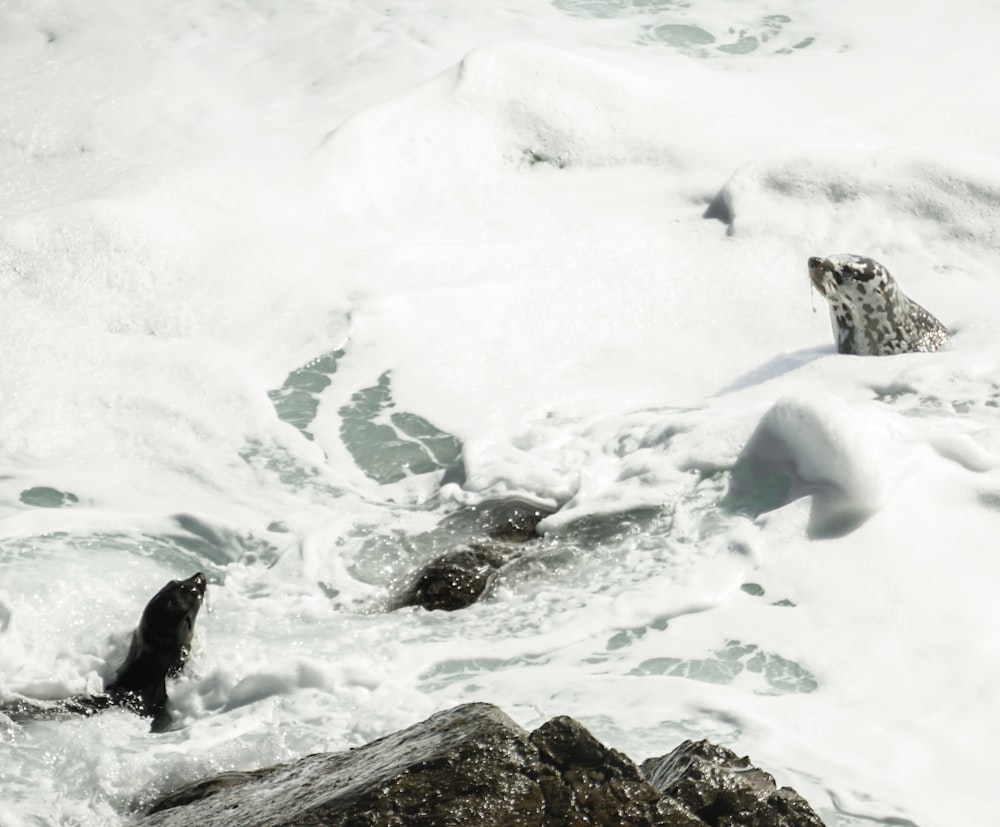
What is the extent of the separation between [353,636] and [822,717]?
1.87m

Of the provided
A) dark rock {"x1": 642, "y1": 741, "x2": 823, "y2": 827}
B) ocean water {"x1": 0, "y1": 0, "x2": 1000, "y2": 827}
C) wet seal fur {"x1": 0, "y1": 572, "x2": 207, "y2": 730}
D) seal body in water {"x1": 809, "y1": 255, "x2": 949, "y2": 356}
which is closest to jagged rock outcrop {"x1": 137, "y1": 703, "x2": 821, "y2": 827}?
dark rock {"x1": 642, "y1": 741, "x2": 823, "y2": 827}

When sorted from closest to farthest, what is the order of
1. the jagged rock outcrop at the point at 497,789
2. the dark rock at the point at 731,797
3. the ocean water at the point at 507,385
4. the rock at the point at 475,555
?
the jagged rock outcrop at the point at 497,789 → the dark rock at the point at 731,797 → the ocean water at the point at 507,385 → the rock at the point at 475,555

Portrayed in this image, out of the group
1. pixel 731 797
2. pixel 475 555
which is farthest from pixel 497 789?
pixel 475 555

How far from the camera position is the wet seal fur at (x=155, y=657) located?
4.74 meters

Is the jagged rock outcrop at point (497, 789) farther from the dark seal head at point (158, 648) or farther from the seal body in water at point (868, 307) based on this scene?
the seal body in water at point (868, 307)

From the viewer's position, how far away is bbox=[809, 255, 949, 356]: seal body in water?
7.16 meters

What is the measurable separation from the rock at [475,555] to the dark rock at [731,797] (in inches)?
84.3

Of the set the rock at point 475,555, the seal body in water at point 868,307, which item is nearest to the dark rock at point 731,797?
the rock at point 475,555

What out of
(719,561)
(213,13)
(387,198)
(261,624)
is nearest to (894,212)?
(387,198)

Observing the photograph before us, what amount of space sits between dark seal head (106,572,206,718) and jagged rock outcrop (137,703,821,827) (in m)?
1.56

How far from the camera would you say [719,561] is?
5.50 meters

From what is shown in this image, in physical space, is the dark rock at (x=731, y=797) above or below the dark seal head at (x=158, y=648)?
above

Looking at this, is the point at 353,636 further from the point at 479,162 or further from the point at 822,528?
the point at 479,162

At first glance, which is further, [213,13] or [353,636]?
[213,13]
